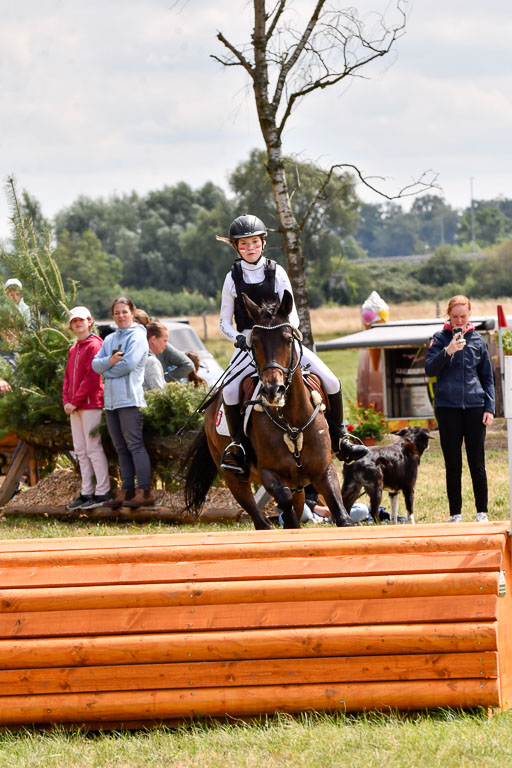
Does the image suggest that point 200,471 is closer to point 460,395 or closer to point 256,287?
point 256,287

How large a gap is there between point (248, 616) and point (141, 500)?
6202 millimetres

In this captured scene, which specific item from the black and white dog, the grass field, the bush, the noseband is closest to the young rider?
the noseband

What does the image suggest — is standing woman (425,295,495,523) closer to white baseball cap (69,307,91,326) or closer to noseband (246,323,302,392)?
noseband (246,323,302,392)

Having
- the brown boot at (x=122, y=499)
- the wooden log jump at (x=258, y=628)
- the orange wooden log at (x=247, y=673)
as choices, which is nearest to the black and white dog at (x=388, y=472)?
the brown boot at (x=122, y=499)

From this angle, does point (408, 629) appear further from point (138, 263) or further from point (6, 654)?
point (138, 263)

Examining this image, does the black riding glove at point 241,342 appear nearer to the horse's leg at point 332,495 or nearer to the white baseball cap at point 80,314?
the horse's leg at point 332,495

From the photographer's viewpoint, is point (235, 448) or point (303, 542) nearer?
point (303, 542)

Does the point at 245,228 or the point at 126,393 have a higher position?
the point at 245,228

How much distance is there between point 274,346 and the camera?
6.66m

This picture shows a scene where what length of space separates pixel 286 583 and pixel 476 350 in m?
4.82

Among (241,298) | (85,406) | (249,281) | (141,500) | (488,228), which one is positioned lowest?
(141,500)

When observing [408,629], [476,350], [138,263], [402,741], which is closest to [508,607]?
[408,629]

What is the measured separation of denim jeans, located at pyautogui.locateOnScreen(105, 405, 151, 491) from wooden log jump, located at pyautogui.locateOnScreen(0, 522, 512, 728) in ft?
18.8

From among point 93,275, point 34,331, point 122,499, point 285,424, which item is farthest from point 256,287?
point 93,275
